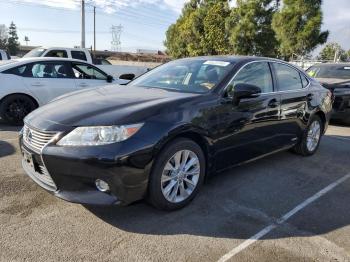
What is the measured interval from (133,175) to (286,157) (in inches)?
136

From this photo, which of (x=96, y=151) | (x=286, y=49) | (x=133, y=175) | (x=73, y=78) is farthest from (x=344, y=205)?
(x=286, y=49)

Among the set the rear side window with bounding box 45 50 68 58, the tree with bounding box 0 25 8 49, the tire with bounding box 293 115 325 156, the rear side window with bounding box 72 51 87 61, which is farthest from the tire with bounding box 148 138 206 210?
the tree with bounding box 0 25 8 49

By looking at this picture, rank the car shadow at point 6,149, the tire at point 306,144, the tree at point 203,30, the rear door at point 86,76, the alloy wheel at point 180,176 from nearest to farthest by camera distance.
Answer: the alloy wheel at point 180,176 → the car shadow at point 6,149 → the tire at point 306,144 → the rear door at point 86,76 → the tree at point 203,30

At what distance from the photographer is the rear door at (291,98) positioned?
5176 mm

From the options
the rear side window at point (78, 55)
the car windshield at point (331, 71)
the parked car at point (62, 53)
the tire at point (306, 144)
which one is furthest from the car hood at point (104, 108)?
the rear side window at point (78, 55)

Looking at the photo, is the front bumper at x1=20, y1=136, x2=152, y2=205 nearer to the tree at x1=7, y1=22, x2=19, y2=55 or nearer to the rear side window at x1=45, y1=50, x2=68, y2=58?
the rear side window at x1=45, y1=50, x2=68, y2=58

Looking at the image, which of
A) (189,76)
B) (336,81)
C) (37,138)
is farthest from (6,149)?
(336,81)

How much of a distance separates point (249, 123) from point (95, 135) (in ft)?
6.57

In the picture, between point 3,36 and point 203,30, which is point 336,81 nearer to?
point 203,30

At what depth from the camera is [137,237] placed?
3264 mm

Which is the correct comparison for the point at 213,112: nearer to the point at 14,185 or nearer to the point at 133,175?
the point at 133,175

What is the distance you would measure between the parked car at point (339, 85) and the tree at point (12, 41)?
70.2 metres

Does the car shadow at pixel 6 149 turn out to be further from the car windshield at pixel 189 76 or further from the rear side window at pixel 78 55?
the rear side window at pixel 78 55

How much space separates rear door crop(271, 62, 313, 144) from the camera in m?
5.18
